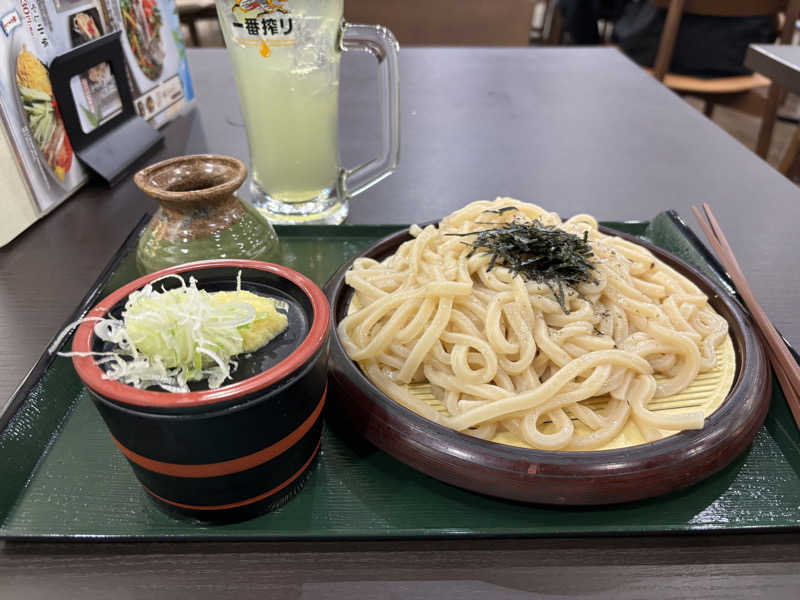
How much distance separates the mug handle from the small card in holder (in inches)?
35.4

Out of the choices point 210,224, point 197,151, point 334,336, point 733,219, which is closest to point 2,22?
point 197,151

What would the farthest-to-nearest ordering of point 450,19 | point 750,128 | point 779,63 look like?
1. point 750,128
2. point 450,19
3. point 779,63

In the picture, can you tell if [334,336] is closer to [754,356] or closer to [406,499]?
[406,499]

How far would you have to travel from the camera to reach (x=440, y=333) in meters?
1.12

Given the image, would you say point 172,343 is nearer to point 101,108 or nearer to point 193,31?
point 101,108

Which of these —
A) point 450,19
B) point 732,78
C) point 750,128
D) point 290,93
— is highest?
point 290,93

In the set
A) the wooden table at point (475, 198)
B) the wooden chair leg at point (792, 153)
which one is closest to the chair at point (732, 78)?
the wooden chair leg at point (792, 153)

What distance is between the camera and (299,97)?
1.49 m

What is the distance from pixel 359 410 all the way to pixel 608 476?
1.32ft

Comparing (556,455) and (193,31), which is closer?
(556,455)

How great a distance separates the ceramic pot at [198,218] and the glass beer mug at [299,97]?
0.31m

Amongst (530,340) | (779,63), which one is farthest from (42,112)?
(779,63)

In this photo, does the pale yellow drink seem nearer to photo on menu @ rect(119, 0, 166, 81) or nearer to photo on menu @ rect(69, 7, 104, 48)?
photo on menu @ rect(69, 7, 104, 48)

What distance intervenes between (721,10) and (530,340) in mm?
3515
